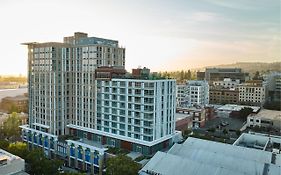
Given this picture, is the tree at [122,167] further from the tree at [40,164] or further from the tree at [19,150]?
the tree at [19,150]

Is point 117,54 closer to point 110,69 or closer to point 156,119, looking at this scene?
point 110,69

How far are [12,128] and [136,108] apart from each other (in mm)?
12699

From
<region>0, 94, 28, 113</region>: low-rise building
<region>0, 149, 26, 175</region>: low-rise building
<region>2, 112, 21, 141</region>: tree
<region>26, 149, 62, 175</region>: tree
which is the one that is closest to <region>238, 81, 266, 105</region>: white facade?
<region>0, 94, 28, 113</region>: low-rise building

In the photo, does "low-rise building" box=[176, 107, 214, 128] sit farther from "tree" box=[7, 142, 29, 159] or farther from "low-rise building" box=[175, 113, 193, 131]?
"tree" box=[7, 142, 29, 159]

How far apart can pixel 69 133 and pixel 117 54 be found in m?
7.89

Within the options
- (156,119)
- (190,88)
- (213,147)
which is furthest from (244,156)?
(190,88)

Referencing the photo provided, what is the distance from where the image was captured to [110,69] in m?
18.6

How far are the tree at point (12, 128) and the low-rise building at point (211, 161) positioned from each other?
14.8 metres

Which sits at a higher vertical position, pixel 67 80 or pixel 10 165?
pixel 67 80

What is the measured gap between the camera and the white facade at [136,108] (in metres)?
16.6

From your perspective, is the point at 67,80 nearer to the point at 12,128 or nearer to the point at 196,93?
the point at 12,128

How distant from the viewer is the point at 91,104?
19656mm

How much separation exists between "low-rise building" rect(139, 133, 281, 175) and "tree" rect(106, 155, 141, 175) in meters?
0.86

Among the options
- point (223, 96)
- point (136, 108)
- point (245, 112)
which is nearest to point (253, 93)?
point (223, 96)
